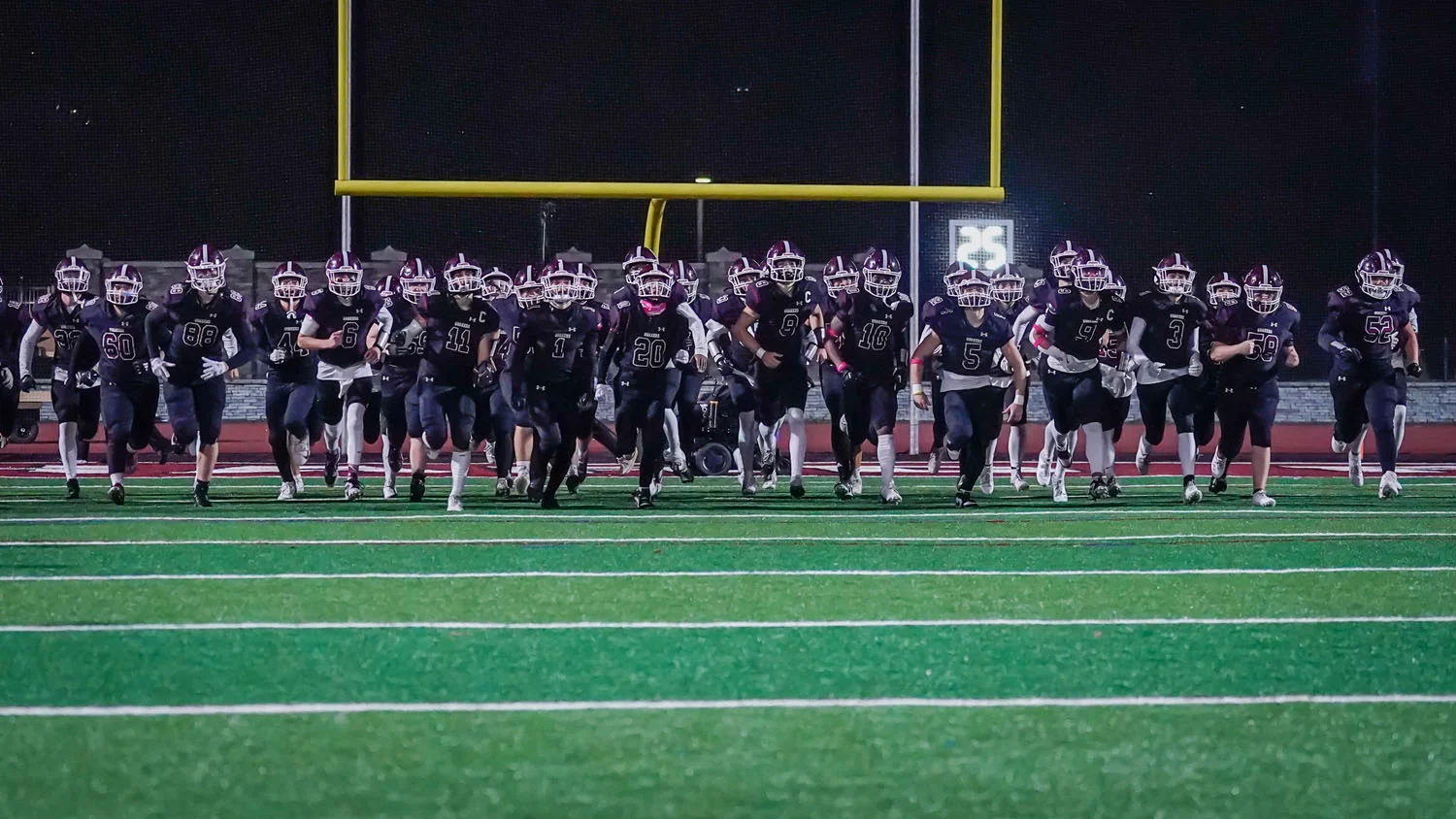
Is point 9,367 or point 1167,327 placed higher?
point 1167,327

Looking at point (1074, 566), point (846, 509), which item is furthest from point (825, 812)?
point (846, 509)

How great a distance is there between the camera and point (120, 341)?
1183 centimetres

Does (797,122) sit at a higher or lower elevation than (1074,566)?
higher

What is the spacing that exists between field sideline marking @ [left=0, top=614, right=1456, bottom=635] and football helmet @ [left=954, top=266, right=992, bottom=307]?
5750 millimetres

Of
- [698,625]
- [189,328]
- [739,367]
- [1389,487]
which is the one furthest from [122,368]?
[1389,487]

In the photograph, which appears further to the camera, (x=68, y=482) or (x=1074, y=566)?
(x=68, y=482)

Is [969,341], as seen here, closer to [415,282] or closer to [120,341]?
[415,282]

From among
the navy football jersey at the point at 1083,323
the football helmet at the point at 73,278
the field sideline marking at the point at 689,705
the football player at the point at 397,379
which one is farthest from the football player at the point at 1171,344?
the field sideline marking at the point at 689,705

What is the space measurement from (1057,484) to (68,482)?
657 cm

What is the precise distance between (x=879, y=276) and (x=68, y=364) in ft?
18.3

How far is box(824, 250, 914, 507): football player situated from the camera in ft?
40.1

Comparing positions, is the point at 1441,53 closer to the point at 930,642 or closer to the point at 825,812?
the point at 930,642

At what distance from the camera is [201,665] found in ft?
18.2

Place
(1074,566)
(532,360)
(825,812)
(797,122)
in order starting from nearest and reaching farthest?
(825,812) < (1074,566) < (532,360) < (797,122)
